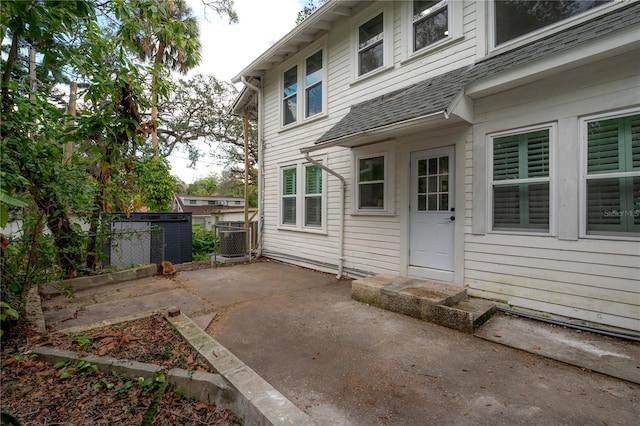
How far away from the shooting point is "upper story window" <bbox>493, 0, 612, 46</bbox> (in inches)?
137

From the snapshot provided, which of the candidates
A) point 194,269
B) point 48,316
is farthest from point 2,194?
point 194,269

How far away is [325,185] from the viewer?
640 centimetres

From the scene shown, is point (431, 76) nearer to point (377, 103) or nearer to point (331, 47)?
point (377, 103)

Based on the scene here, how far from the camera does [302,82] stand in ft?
23.5

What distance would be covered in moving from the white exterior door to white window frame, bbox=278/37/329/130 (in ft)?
9.16

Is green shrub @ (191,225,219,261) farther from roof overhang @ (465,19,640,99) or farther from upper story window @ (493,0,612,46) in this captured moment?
upper story window @ (493,0,612,46)

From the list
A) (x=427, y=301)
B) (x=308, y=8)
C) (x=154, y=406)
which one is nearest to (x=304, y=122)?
(x=427, y=301)

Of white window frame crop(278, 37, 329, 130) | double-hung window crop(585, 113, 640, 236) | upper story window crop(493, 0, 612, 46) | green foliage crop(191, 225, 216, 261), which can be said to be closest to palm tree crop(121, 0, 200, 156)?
white window frame crop(278, 37, 329, 130)

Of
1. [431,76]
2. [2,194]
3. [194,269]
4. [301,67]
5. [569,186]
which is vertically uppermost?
[301,67]

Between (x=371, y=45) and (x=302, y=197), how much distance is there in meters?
3.45

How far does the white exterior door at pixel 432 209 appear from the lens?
4.38 m

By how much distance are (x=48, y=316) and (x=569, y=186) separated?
6428mm

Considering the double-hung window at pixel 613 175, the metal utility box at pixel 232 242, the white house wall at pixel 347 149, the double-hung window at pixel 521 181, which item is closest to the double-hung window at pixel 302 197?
the white house wall at pixel 347 149

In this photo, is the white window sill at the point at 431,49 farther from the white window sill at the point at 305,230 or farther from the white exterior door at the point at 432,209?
the white window sill at the point at 305,230
